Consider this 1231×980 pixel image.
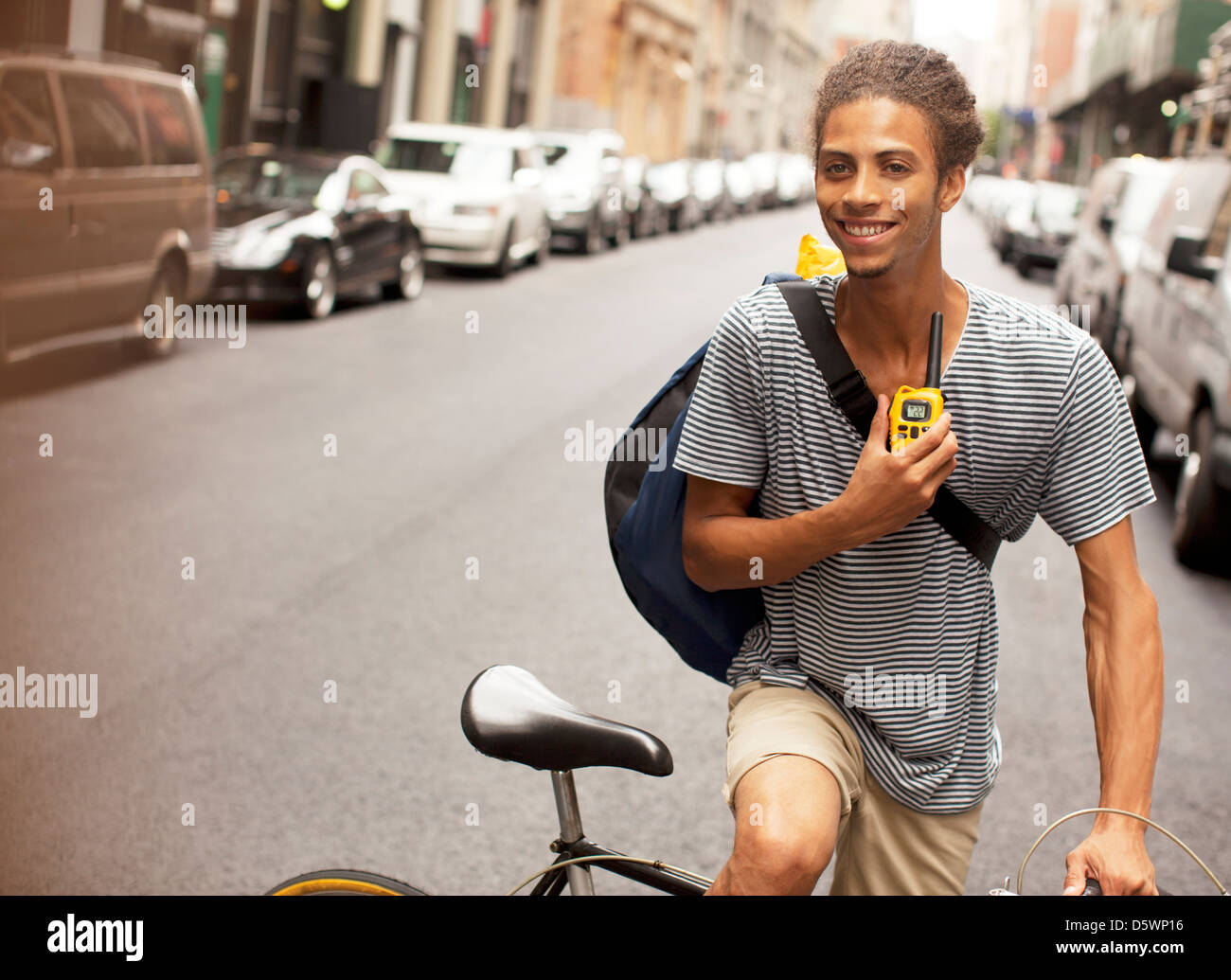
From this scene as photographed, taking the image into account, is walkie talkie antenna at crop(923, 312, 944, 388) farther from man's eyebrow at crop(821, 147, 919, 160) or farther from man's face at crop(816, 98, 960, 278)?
man's eyebrow at crop(821, 147, 919, 160)

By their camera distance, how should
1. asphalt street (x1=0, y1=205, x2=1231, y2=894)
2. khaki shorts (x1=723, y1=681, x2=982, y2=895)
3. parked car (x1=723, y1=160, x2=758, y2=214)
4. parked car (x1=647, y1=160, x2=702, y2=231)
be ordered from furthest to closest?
parked car (x1=723, y1=160, x2=758, y2=214), parked car (x1=647, y1=160, x2=702, y2=231), asphalt street (x1=0, y1=205, x2=1231, y2=894), khaki shorts (x1=723, y1=681, x2=982, y2=895)

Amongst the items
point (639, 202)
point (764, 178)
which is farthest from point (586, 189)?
point (764, 178)

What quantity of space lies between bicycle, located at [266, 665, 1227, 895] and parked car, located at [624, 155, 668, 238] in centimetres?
2441

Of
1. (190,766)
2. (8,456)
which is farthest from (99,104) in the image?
(190,766)

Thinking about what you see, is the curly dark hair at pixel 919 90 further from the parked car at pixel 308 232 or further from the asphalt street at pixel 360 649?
the parked car at pixel 308 232

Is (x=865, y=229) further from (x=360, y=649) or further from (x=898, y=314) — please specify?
(x=360, y=649)

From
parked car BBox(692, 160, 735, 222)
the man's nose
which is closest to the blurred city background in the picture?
the man's nose

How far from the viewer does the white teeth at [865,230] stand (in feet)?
6.83

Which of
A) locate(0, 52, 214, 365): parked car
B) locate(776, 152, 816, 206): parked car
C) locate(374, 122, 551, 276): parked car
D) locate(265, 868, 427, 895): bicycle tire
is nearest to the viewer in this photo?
locate(265, 868, 427, 895): bicycle tire

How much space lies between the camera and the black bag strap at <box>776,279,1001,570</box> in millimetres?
2139

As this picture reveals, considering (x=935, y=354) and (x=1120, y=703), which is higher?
(x=935, y=354)

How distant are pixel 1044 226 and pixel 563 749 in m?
25.4

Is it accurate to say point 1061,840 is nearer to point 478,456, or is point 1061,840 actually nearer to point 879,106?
point 879,106

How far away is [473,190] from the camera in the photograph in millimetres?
19000
